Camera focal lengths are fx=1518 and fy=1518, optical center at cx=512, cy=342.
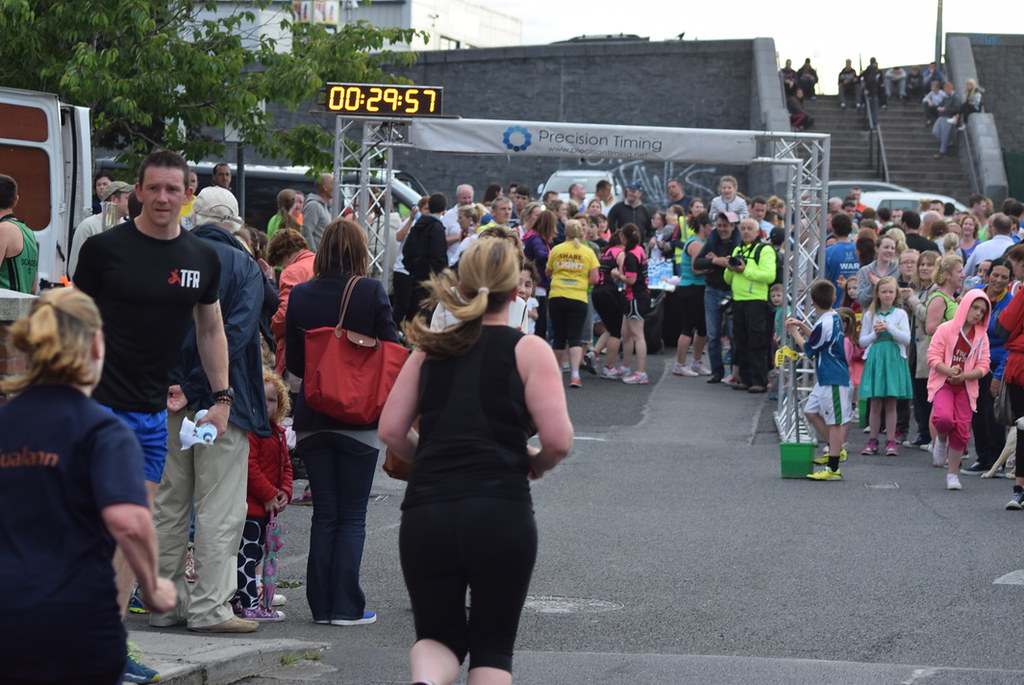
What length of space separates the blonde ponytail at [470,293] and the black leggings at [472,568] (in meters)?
0.51

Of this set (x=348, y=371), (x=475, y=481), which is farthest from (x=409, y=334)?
(x=348, y=371)

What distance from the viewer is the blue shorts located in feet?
19.0

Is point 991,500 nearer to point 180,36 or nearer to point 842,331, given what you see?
point 842,331

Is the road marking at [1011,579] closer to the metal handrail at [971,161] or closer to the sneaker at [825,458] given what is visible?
the sneaker at [825,458]

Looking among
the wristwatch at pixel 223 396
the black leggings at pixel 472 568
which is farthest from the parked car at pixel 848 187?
the black leggings at pixel 472 568

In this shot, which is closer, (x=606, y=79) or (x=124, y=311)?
(x=124, y=311)

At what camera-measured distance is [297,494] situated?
1173 cm

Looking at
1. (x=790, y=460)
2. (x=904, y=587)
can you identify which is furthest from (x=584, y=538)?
(x=790, y=460)

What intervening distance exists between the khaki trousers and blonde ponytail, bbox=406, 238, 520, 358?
95.1 inches

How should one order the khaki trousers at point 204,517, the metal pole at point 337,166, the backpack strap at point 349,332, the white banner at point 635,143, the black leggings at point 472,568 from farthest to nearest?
the metal pole at point 337,166
the white banner at point 635,143
the backpack strap at point 349,332
the khaki trousers at point 204,517
the black leggings at point 472,568

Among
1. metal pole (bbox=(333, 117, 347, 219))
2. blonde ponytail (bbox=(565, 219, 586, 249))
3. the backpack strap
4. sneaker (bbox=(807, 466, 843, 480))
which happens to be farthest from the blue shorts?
blonde ponytail (bbox=(565, 219, 586, 249))

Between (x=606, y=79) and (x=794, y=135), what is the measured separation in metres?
22.0

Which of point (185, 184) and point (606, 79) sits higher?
point (606, 79)

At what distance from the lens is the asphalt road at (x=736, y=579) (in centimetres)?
681
